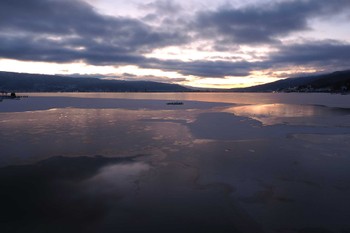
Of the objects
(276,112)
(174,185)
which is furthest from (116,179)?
(276,112)

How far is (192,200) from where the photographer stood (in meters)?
8.13

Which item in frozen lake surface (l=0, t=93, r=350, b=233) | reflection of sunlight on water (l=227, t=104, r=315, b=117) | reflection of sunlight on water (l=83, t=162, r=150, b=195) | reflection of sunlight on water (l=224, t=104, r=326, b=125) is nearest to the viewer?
frozen lake surface (l=0, t=93, r=350, b=233)

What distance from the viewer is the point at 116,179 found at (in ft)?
32.3

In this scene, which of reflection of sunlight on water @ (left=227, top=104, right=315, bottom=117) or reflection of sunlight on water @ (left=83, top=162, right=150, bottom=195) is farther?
reflection of sunlight on water @ (left=227, top=104, right=315, bottom=117)

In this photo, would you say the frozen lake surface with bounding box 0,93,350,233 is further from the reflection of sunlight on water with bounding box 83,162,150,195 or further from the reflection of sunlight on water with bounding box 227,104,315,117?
the reflection of sunlight on water with bounding box 227,104,315,117

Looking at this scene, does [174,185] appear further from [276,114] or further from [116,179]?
[276,114]

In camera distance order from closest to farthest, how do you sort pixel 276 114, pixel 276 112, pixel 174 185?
1. pixel 174 185
2. pixel 276 114
3. pixel 276 112

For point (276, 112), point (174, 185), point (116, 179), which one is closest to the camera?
point (174, 185)

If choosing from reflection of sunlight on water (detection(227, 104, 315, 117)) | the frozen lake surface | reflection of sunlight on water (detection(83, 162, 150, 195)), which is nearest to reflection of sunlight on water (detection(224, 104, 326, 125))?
reflection of sunlight on water (detection(227, 104, 315, 117))

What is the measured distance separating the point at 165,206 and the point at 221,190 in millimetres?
2038

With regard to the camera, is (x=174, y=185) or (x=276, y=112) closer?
(x=174, y=185)

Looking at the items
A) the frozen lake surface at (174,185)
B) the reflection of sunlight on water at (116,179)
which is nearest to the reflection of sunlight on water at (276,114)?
the frozen lake surface at (174,185)

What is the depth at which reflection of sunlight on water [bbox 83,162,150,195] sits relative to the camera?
8867mm

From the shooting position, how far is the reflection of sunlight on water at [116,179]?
8867 millimetres
